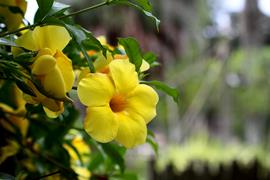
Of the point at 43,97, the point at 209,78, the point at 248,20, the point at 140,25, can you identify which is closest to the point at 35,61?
the point at 43,97

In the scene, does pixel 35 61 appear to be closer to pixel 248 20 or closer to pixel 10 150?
pixel 10 150

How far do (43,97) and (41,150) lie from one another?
0.20 m

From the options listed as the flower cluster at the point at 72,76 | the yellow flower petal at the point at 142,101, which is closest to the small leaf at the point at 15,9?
the flower cluster at the point at 72,76

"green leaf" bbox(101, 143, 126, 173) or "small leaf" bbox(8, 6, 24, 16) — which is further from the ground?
"small leaf" bbox(8, 6, 24, 16)

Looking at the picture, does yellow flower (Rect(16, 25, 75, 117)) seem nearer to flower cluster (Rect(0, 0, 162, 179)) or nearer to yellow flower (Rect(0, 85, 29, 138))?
flower cluster (Rect(0, 0, 162, 179))

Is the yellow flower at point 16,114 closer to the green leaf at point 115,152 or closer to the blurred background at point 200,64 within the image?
the green leaf at point 115,152

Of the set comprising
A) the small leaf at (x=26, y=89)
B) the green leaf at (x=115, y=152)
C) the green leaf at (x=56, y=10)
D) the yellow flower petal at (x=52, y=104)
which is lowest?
the green leaf at (x=115, y=152)

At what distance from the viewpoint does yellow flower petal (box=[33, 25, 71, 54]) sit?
32cm

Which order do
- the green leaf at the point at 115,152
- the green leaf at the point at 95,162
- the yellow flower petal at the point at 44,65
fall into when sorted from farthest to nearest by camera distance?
the green leaf at the point at 95,162
the green leaf at the point at 115,152
the yellow flower petal at the point at 44,65

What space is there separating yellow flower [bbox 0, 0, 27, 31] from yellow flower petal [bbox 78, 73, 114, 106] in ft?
0.27

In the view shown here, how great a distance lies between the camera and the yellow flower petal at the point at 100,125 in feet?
1.03

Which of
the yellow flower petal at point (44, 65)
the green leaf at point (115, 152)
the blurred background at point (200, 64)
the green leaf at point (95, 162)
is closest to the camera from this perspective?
the yellow flower petal at point (44, 65)

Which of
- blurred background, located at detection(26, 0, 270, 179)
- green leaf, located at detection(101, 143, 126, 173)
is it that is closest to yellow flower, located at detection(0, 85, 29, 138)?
green leaf, located at detection(101, 143, 126, 173)

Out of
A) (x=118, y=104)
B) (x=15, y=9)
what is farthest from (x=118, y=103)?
(x=15, y=9)
